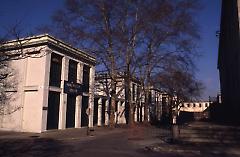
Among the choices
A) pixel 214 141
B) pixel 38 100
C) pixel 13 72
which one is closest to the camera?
pixel 214 141

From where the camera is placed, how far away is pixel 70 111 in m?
30.1

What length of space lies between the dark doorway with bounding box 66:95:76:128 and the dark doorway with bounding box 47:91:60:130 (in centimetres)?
195

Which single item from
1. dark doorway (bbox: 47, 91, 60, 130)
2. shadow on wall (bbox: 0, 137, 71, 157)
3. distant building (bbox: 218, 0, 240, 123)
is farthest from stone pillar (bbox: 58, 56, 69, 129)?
→ distant building (bbox: 218, 0, 240, 123)

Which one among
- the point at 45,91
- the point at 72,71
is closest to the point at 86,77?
the point at 72,71

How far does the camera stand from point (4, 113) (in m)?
26.6

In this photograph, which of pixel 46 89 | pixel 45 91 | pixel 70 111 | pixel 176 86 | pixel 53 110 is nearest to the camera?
pixel 45 91

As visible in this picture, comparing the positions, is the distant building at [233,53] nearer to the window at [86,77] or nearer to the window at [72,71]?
the window at [86,77]

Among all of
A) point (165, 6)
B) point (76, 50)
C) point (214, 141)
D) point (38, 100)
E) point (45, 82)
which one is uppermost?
point (165, 6)

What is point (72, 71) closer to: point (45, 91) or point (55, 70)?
point (55, 70)

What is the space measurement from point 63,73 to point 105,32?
593 cm

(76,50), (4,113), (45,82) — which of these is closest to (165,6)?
(76,50)

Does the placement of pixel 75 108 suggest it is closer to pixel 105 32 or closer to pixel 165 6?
pixel 105 32

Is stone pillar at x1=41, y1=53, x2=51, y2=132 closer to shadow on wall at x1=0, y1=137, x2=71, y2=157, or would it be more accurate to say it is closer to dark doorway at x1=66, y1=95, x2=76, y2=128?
dark doorway at x1=66, y1=95, x2=76, y2=128

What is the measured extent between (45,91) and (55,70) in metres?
2.92
